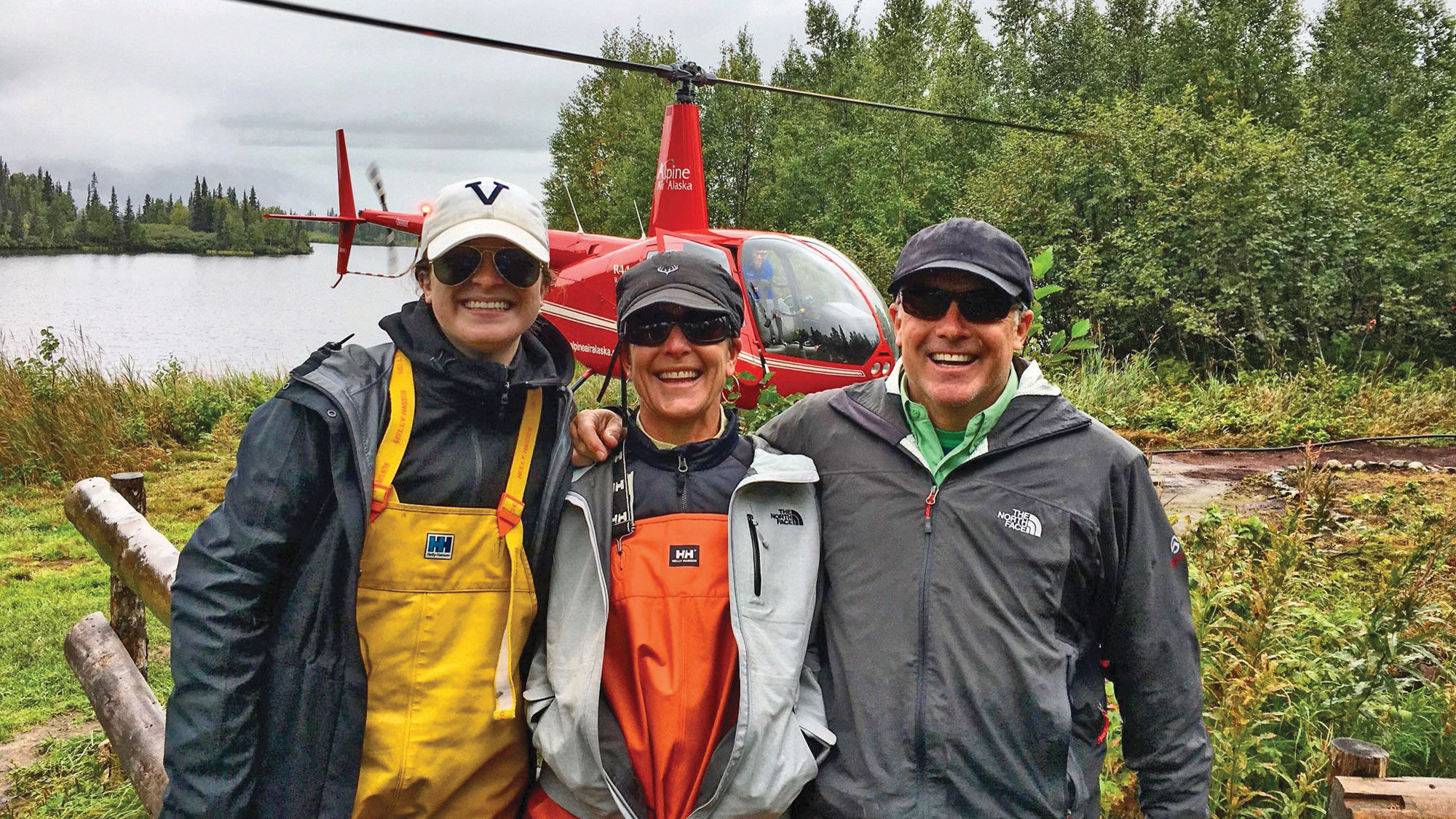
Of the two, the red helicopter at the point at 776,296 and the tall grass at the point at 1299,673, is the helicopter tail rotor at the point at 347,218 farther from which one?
the tall grass at the point at 1299,673

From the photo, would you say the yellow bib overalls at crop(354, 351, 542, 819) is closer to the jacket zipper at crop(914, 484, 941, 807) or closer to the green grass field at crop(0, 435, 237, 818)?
the jacket zipper at crop(914, 484, 941, 807)

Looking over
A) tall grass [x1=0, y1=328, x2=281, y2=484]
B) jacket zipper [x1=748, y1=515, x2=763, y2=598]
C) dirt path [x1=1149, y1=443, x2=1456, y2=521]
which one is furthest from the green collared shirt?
tall grass [x1=0, y1=328, x2=281, y2=484]

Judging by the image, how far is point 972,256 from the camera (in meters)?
2.16

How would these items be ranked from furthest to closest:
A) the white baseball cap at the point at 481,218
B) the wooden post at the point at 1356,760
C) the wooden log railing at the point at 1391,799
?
the wooden post at the point at 1356,760 < the wooden log railing at the point at 1391,799 < the white baseball cap at the point at 481,218

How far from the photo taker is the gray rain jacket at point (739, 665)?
1.92m

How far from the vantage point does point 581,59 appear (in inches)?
278

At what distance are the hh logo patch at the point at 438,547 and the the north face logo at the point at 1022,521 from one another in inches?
45.2

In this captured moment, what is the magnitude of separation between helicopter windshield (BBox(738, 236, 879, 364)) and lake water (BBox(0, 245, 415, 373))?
3876 millimetres

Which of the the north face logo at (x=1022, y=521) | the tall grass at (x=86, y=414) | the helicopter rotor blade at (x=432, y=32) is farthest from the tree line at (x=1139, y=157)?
the the north face logo at (x=1022, y=521)

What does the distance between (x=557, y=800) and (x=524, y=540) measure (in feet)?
1.82

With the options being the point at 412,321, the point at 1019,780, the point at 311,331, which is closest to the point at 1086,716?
the point at 1019,780

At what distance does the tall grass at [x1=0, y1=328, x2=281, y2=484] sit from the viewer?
10508 mm

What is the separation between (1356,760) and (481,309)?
237 cm

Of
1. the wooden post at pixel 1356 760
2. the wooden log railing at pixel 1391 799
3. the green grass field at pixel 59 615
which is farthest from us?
the green grass field at pixel 59 615
